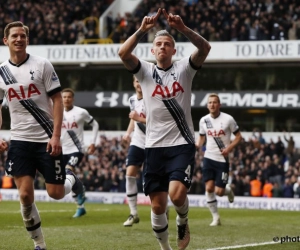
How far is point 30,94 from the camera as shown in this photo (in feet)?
32.0

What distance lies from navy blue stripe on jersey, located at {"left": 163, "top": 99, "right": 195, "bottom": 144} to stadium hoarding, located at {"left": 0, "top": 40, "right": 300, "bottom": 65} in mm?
24569

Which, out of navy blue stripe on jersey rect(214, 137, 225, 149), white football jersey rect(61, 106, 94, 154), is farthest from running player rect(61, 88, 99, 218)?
navy blue stripe on jersey rect(214, 137, 225, 149)

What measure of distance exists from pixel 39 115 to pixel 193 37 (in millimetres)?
2103

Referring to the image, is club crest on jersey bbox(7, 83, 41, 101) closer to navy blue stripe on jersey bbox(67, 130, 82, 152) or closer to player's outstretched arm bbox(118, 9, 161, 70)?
player's outstretched arm bbox(118, 9, 161, 70)

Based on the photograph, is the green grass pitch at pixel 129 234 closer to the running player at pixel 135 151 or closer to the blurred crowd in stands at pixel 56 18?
the running player at pixel 135 151

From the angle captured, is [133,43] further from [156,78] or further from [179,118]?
[179,118]

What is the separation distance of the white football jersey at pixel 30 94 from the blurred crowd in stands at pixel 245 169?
1760 centimetres

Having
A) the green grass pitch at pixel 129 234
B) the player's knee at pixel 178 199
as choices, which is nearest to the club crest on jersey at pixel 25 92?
the player's knee at pixel 178 199

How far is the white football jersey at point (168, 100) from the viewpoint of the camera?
9727mm

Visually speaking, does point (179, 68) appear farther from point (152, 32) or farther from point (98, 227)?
point (152, 32)

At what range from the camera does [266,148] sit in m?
30.8

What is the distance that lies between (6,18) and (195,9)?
10.2 m

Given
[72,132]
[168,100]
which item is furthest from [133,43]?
[72,132]

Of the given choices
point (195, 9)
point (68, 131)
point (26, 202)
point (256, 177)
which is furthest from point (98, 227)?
point (195, 9)
